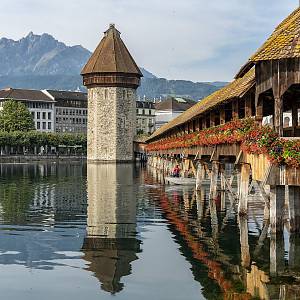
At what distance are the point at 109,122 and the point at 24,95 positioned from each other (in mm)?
46092

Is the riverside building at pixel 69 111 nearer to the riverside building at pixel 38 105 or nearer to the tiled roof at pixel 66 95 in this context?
the tiled roof at pixel 66 95

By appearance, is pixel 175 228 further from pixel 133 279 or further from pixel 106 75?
pixel 106 75

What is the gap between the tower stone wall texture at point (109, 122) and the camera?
79.7 meters

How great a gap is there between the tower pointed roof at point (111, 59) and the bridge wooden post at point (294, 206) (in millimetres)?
65155

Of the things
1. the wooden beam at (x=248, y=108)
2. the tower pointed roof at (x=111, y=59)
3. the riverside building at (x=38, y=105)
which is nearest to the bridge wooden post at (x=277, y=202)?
the wooden beam at (x=248, y=108)

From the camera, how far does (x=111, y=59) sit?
79438 mm

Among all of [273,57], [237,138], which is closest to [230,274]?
[273,57]

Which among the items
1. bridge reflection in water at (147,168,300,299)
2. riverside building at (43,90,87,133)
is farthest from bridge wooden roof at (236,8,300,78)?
riverside building at (43,90,87,133)

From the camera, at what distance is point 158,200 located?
2666cm

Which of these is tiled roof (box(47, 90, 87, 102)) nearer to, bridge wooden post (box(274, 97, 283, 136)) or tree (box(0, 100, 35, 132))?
tree (box(0, 100, 35, 132))

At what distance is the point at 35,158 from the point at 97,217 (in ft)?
246

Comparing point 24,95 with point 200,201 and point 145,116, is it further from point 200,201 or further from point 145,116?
point 200,201

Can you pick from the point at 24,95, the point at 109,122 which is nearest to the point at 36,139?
the point at 109,122

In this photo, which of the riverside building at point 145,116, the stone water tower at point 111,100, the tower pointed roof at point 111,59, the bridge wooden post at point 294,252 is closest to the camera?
the bridge wooden post at point 294,252
